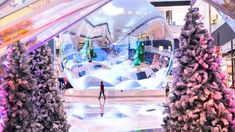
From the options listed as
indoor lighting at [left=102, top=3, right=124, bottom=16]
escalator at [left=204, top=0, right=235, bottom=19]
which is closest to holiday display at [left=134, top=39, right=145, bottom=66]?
indoor lighting at [left=102, top=3, right=124, bottom=16]

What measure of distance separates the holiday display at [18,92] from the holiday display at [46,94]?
2.90 feet

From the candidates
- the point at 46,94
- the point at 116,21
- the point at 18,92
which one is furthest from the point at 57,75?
the point at 116,21

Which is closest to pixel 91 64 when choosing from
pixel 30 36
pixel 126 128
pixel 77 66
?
pixel 77 66

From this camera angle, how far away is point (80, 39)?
21984mm

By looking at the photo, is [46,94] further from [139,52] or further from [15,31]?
[139,52]

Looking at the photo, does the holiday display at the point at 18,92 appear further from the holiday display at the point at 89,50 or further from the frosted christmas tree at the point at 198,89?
the holiday display at the point at 89,50

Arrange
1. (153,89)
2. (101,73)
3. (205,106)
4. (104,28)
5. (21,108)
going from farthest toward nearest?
(153,89), (101,73), (104,28), (21,108), (205,106)

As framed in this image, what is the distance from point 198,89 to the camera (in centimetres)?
493

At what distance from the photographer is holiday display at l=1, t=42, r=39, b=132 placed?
18.7 ft

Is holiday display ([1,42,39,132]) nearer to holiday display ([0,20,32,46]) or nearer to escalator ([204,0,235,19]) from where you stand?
holiday display ([0,20,32,46])

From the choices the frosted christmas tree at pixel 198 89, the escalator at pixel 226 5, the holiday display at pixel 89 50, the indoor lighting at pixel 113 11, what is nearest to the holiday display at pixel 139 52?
the indoor lighting at pixel 113 11

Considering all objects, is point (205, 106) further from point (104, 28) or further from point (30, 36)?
point (104, 28)

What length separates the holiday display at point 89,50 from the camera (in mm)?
21844

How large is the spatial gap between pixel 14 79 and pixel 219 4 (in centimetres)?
315
